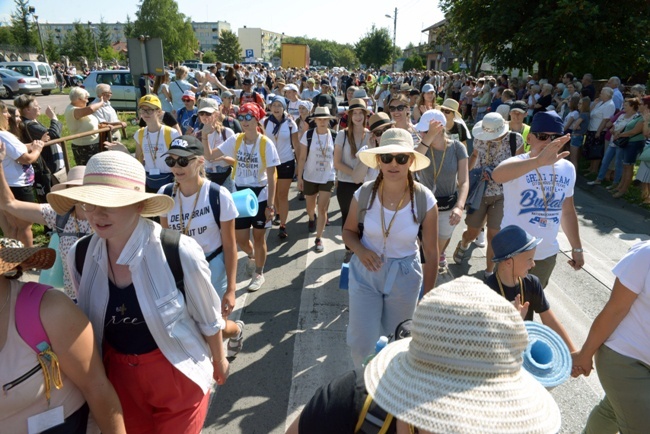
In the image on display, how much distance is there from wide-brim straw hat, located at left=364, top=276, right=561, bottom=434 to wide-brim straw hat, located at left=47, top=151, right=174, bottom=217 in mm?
1347

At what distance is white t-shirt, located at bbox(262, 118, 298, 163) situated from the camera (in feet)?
21.6

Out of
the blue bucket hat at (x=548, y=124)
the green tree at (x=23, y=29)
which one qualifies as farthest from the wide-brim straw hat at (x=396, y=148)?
the green tree at (x=23, y=29)

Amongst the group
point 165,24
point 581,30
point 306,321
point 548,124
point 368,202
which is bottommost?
point 306,321

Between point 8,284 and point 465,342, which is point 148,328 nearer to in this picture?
point 8,284

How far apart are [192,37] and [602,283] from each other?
2923 inches

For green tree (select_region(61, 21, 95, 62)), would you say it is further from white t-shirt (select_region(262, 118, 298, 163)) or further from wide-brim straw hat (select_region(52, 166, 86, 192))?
wide-brim straw hat (select_region(52, 166, 86, 192))

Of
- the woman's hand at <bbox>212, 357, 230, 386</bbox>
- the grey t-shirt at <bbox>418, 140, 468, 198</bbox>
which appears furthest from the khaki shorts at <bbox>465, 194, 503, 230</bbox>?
the woman's hand at <bbox>212, 357, 230, 386</bbox>

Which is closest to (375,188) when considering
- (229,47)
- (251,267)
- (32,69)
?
(251,267)

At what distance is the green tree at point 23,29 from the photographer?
4944cm

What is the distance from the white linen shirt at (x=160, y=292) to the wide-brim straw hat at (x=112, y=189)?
0.14m

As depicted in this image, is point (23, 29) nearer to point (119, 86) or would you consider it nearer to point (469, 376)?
point (119, 86)

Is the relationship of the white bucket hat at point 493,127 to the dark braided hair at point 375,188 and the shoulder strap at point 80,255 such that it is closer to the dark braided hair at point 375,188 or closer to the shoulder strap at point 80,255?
the dark braided hair at point 375,188

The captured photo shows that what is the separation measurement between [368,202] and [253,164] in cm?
238

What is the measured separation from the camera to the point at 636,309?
220cm
